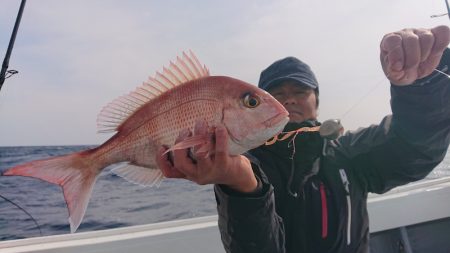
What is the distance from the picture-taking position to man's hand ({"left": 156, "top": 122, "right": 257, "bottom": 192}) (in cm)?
122

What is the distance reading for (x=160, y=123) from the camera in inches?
51.7

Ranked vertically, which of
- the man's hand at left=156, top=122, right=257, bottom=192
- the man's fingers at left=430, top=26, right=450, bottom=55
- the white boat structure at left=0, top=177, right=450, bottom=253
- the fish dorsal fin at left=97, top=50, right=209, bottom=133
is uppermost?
the fish dorsal fin at left=97, top=50, right=209, bottom=133

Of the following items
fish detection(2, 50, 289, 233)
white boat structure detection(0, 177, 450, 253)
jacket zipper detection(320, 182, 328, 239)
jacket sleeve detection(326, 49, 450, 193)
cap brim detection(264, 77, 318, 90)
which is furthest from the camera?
white boat structure detection(0, 177, 450, 253)

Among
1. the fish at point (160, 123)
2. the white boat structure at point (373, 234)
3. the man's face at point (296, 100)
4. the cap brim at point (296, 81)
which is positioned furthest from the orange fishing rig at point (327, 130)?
the white boat structure at point (373, 234)

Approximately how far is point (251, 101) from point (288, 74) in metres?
0.96

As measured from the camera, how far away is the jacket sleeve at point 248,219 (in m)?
1.41

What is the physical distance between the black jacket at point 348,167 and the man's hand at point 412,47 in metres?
0.23

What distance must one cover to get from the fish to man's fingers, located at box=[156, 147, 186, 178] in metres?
0.03

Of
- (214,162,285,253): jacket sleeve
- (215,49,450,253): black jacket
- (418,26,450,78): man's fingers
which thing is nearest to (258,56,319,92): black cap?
(215,49,450,253): black jacket

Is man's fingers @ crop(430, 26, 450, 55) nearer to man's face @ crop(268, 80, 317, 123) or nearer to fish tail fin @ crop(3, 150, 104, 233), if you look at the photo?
man's face @ crop(268, 80, 317, 123)

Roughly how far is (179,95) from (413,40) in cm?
98

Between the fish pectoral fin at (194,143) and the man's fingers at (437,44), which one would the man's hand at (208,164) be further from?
the man's fingers at (437,44)

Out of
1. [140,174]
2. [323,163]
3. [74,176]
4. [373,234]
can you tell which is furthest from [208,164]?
[373,234]

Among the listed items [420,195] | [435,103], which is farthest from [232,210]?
[420,195]
